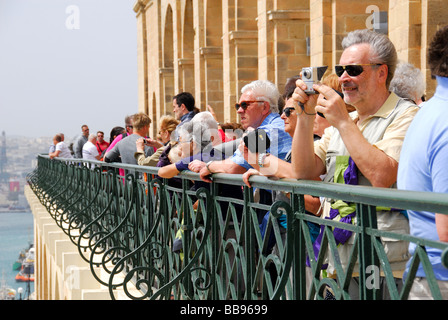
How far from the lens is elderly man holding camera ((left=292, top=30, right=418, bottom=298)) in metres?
2.81

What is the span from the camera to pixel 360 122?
10.5 feet

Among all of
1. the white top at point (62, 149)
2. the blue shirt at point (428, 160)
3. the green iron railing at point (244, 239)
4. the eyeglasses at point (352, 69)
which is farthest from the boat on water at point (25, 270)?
the blue shirt at point (428, 160)

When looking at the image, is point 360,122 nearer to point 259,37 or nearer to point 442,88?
point 442,88

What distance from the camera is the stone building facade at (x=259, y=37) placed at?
8.02m

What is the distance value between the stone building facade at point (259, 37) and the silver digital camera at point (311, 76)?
5.03 m

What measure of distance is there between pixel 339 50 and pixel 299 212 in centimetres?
752

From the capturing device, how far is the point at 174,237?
16.6 feet

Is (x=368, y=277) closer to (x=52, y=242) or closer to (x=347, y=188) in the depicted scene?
(x=347, y=188)

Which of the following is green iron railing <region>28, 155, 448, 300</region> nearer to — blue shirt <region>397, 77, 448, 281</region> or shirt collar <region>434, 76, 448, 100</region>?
blue shirt <region>397, 77, 448, 281</region>

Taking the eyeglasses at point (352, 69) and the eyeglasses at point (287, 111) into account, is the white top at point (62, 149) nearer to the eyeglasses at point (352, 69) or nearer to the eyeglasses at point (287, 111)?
the eyeglasses at point (287, 111)

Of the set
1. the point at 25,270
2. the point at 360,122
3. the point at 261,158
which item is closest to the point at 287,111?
the point at 261,158

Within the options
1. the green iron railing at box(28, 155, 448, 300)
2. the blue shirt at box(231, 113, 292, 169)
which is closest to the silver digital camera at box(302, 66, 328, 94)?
the green iron railing at box(28, 155, 448, 300)

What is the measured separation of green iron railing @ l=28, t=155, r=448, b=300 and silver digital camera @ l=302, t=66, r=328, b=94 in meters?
0.41

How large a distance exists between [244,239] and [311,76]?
103 centimetres
